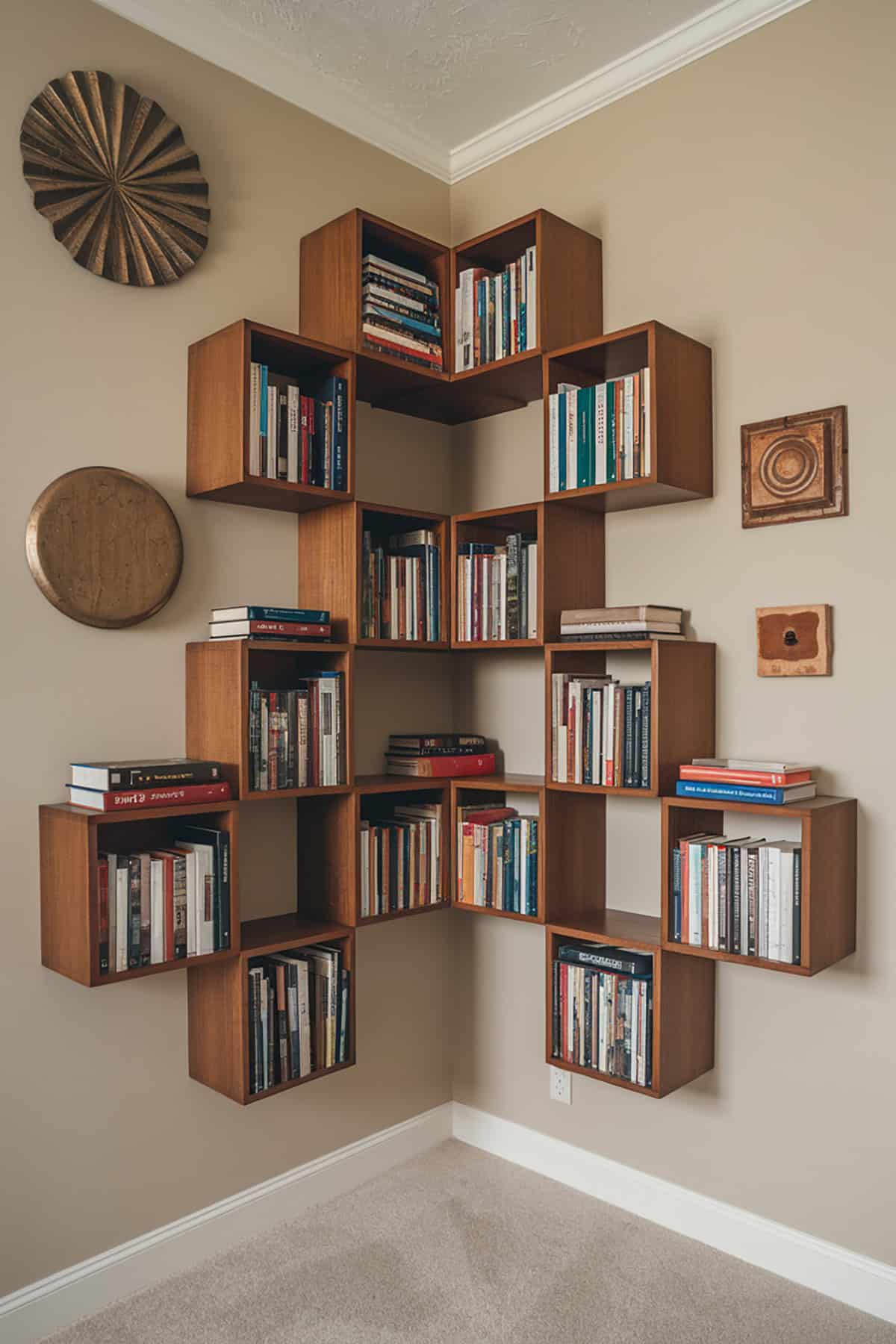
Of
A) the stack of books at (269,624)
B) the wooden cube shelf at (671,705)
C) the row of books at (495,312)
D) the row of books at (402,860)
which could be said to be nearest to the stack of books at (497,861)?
the row of books at (402,860)

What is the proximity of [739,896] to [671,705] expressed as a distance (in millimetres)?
423

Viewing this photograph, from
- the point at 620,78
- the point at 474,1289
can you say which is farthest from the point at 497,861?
the point at 620,78

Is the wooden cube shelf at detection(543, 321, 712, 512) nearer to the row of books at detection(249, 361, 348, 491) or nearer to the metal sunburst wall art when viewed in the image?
the row of books at detection(249, 361, 348, 491)

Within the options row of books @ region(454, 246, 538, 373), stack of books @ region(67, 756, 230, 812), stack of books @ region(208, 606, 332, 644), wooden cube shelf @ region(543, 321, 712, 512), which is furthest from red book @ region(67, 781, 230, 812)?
row of books @ region(454, 246, 538, 373)

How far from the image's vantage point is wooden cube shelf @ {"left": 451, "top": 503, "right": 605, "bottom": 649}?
91.3 inches

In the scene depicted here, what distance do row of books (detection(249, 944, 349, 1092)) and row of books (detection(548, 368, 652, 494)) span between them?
1.24 meters

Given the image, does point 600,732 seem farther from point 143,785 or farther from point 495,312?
point 495,312

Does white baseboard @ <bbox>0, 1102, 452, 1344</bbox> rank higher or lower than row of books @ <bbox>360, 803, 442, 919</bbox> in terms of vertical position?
lower

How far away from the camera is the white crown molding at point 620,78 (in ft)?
7.11

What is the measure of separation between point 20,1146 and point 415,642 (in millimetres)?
1364

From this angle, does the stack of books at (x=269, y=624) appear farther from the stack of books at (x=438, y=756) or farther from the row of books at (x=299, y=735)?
the stack of books at (x=438, y=756)

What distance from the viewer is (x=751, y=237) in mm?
2189

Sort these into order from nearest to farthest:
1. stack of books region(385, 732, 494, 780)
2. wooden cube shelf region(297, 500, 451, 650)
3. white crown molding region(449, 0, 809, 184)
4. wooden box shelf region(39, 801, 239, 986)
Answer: wooden box shelf region(39, 801, 239, 986)
white crown molding region(449, 0, 809, 184)
wooden cube shelf region(297, 500, 451, 650)
stack of books region(385, 732, 494, 780)

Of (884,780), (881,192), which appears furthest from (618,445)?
(884,780)
